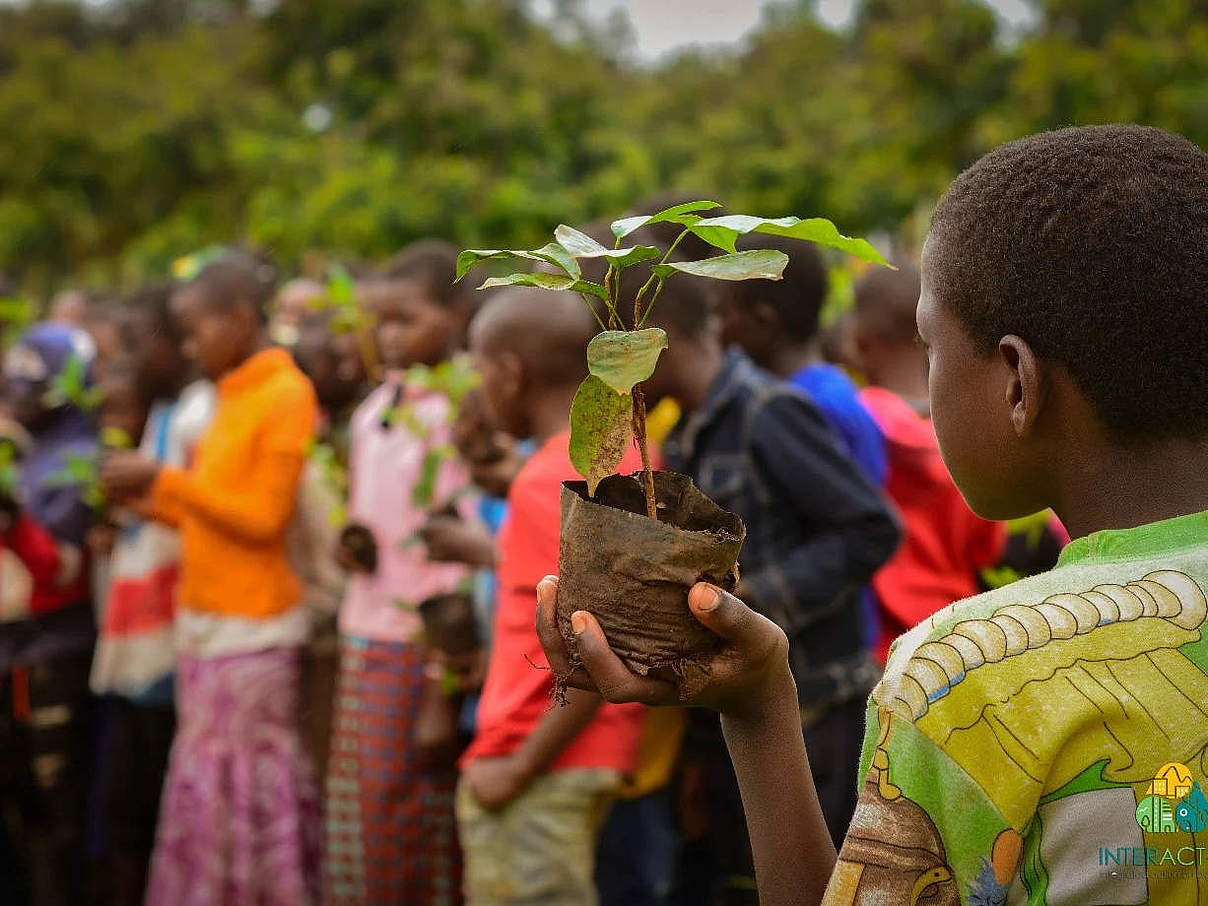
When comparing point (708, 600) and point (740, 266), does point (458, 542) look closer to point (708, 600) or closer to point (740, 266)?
point (708, 600)

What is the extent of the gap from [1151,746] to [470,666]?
2.73m

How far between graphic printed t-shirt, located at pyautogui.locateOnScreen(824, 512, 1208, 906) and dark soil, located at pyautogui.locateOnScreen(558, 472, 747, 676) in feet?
0.98

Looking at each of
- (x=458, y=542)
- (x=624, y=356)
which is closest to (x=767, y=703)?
(x=624, y=356)

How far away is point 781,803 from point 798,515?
1.67 m

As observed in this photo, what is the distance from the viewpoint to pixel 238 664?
4527 mm

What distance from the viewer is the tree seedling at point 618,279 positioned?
1373 millimetres

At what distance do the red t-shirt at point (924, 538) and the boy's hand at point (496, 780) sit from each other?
120 centimetres

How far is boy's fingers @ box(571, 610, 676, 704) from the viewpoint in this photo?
1507 mm

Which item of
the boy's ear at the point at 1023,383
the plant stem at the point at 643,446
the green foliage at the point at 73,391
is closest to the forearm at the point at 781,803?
the plant stem at the point at 643,446

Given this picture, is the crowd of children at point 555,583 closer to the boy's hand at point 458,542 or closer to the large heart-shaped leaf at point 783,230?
the boy's hand at point 458,542

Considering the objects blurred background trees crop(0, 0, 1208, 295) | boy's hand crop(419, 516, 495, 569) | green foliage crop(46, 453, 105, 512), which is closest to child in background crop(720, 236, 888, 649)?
boy's hand crop(419, 516, 495, 569)

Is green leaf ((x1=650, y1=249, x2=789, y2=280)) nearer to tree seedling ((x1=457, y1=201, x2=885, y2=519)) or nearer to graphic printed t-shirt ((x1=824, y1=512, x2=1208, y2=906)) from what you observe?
tree seedling ((x1=457, y1=201, x2=885, y2=519))

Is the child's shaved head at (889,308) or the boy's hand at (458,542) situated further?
the child's shaved head at (889,308)

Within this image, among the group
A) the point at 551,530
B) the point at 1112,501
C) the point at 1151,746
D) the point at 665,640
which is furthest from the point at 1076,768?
the point at 551,530
